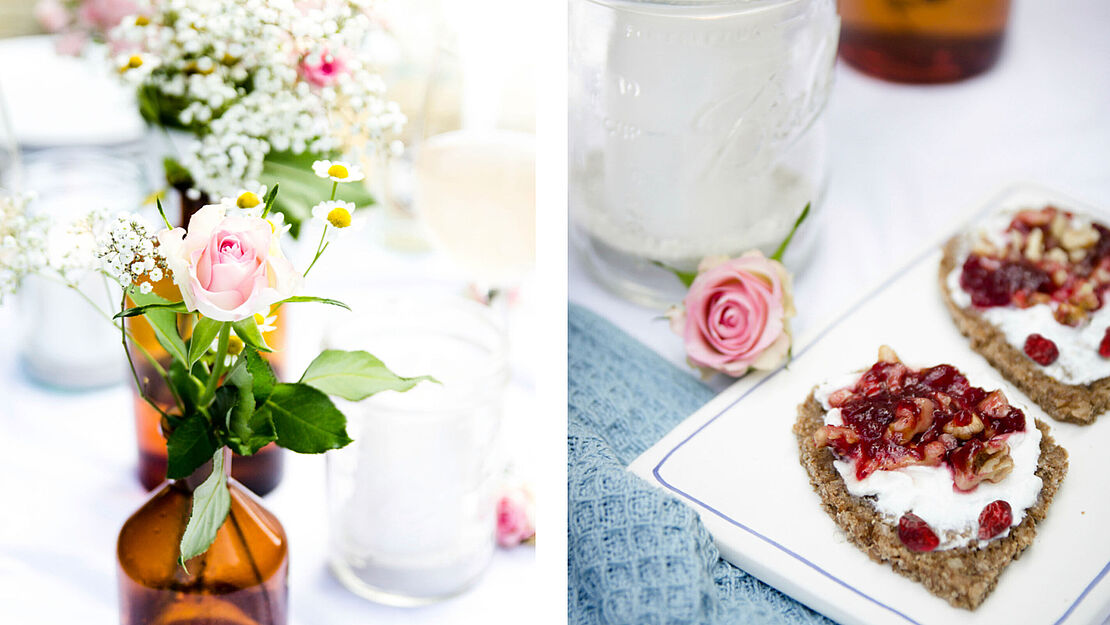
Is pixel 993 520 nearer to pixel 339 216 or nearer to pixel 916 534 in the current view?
pixel 916 534

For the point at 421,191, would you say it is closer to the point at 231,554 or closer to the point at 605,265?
the point at 605,265

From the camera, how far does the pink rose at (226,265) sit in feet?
1.02

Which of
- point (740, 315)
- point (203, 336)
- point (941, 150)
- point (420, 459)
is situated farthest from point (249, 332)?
point (941, 150)

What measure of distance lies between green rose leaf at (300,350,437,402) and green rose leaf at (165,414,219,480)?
1.6 inches

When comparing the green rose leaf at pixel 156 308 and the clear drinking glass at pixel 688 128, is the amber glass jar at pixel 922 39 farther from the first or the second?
the green rose leaf at pixel 156 308

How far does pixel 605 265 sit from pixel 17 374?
35 cm

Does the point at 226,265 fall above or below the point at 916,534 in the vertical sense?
above

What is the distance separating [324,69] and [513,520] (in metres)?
0.25

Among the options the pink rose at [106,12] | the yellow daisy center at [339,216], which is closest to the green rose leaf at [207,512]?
the yellow daisy center at [339,216]

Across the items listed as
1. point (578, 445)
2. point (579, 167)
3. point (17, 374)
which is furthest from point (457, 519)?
point (17, 374)

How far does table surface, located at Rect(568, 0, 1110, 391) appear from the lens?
555mm

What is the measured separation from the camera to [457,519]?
18.4 inches

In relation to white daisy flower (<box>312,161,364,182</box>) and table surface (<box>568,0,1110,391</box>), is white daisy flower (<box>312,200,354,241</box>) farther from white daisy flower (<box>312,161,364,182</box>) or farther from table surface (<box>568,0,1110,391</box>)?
table surface (<box>568,0,1110,391</box>)

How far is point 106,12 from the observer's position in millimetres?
584
